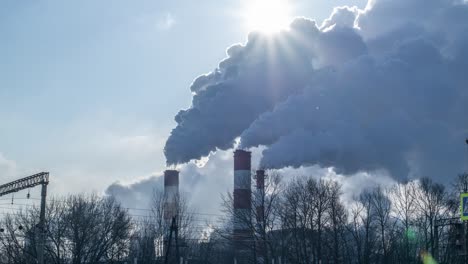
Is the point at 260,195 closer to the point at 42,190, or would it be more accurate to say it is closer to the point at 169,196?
the point at 169,196

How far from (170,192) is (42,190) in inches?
928

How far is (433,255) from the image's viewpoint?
5484 centimetres

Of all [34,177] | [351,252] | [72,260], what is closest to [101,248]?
[72,260]

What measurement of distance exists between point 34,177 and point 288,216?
906 inches

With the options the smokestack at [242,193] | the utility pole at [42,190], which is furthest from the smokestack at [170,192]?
the utility pole at [42,190]

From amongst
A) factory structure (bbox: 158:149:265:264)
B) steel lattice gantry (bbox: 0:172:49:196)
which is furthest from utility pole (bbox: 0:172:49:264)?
factory structure (bbox: 158:149:265:264)

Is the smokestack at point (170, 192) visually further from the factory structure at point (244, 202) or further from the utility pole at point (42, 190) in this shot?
the utility pole at point (42, 190)

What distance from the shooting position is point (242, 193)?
59.8m

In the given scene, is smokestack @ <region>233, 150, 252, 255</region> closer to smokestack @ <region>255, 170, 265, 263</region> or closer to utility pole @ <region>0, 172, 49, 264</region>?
smokestack @ <region>255, 170, 265, 263</region>

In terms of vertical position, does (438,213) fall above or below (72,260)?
above

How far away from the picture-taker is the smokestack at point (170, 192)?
212 feet

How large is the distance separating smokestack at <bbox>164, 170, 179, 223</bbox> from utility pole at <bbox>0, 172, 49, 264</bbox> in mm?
17265

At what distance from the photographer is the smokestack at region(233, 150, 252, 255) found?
59.2 meters

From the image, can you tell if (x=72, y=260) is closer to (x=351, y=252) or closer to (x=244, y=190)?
(x=244, y=190)
